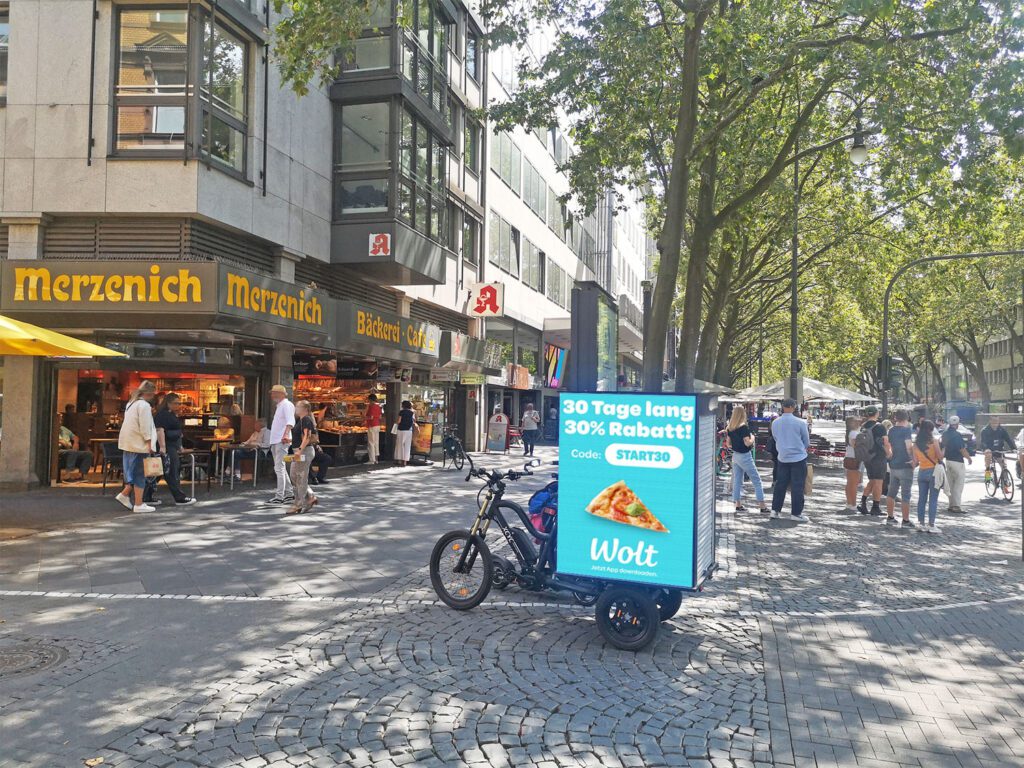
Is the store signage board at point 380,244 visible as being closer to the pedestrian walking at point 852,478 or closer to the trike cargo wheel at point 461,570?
the pedestrian walking at point 852,478

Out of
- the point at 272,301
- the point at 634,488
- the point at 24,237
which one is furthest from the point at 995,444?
the point at 24,237

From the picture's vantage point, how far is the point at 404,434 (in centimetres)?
2081

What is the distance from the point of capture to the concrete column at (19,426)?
13289 mm

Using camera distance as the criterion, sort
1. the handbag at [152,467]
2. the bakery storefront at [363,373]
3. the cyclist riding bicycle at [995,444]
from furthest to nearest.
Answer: the bakery storefront at [363,373] < the cyclist riding bicycle at [995,444] < the handbag at [152,467]

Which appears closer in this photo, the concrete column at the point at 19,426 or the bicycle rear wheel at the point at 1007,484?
A: the concrete column at the point at 19,426

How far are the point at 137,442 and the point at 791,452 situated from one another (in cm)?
956

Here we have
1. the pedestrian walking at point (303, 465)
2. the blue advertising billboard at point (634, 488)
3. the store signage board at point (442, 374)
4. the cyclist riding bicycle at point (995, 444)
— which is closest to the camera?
the blue advertising billboard at point (634, 488)

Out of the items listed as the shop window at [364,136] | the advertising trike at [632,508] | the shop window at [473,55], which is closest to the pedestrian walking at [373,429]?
the shop window at [364,136]

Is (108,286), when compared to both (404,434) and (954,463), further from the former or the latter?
(954,463)

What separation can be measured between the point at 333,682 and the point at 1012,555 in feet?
29.2

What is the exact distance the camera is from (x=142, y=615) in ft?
20.7

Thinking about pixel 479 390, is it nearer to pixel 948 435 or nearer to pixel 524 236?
pixel 524 236

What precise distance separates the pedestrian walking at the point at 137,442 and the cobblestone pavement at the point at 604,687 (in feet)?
15.6

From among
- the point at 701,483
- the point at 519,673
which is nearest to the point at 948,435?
the point at 701,483
